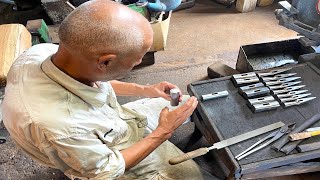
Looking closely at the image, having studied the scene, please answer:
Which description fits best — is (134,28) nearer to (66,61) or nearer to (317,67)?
(66,61)

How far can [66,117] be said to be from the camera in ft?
3.03

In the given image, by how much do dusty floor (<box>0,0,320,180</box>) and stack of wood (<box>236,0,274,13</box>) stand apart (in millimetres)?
63

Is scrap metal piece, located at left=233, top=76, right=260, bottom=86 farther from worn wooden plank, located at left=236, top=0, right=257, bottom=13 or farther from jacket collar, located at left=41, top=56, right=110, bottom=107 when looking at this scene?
worn wooden plank, located at left=236, top=0, right=257, bottom=13

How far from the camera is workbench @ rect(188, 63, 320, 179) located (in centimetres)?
123

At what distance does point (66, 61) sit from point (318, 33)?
4.39 feet

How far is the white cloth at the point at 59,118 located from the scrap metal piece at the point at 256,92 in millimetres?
703

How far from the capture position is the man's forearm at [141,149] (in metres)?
1.12

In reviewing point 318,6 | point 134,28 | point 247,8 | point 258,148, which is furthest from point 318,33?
point 247,8

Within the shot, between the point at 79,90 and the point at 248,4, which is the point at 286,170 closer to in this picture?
the point at 79,90

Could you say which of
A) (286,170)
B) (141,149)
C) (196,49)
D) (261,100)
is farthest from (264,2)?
(141,149)

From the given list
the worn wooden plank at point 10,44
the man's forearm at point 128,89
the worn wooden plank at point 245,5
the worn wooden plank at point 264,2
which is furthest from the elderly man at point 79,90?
the worn wooden plank at point 264,2

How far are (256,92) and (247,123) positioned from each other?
20 centimetres

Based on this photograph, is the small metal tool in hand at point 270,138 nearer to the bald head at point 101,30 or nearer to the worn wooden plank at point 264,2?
the bald head at point 101,30

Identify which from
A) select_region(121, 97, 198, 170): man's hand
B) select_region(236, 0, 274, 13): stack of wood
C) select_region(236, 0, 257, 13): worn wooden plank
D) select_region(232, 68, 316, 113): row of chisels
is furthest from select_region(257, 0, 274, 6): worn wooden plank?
select_region(121, 97, 198, 170): man's hand
